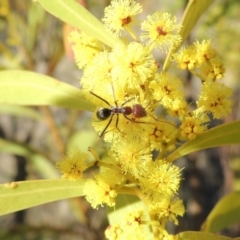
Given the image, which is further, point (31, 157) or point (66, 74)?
point (66, 74)

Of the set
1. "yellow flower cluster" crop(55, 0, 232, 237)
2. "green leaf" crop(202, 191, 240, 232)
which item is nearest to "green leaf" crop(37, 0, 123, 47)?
"yellow flower cluster" crop(55, 0, 232, 237)

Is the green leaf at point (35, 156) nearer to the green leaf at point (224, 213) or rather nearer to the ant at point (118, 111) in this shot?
the green leaf at point (224, 213)

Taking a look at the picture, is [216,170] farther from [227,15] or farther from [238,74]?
[227,15]

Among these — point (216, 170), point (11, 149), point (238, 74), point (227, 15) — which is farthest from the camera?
point (216, 170)

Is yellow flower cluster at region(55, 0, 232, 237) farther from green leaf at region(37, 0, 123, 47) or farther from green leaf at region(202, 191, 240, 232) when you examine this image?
green leaf at region(202, 191, 240, 232)

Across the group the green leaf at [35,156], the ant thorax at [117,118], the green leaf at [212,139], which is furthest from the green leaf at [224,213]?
the green leaf at [35,156]

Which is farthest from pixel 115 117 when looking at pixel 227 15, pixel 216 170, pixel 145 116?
pixel 216 170

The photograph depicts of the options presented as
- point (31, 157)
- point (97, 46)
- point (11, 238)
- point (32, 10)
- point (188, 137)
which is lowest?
point (188, 137)
